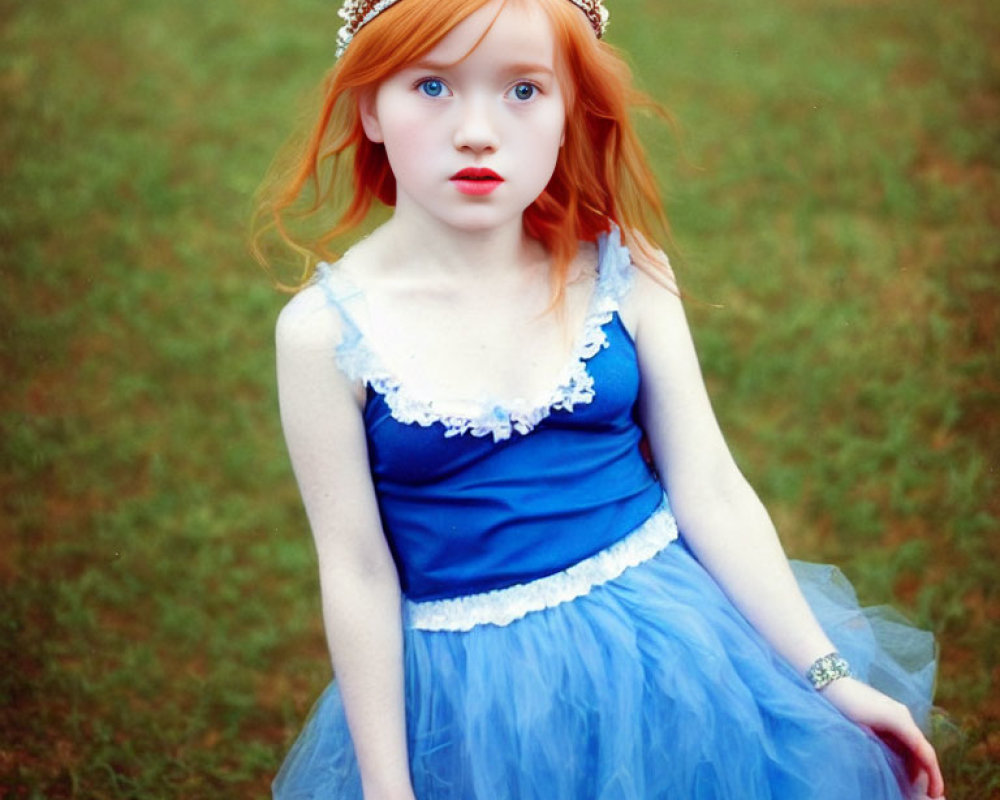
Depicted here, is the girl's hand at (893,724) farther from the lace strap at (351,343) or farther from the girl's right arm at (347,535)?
the lace strap at (351,343)

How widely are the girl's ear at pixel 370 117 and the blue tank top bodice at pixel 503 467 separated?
0.20m

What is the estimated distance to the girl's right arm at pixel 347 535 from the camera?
5.80 feet

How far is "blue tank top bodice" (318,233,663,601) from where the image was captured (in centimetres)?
178

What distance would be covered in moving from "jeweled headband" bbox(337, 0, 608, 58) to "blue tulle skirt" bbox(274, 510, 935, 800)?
80 cm

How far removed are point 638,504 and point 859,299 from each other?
2670mm

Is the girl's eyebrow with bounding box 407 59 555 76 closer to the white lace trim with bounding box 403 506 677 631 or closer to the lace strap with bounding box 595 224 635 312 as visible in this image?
the lace strap with bounding box 595 224 635 312

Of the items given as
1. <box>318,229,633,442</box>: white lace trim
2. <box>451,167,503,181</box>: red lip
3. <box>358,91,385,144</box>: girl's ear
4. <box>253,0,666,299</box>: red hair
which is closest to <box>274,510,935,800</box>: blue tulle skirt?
<box>318,229,633,442</box>: white lace trim

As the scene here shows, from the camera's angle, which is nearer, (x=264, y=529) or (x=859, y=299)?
(x=264, y=529)

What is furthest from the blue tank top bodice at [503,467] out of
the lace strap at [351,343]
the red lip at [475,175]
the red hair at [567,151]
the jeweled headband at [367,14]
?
the jeweled headband at [367,14]

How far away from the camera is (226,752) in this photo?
287 centimetres

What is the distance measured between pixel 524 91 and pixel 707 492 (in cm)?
65

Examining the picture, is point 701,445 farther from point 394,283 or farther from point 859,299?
point 859,299

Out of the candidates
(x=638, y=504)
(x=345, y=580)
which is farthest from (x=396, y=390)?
(x=638, y=504)

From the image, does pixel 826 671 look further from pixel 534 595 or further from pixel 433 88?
pixel 433 88
